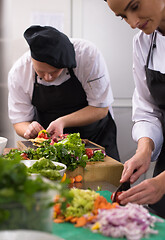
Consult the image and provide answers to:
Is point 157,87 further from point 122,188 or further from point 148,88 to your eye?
point 122,188

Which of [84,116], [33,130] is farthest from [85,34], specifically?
[33,130]

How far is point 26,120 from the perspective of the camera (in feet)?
9.05

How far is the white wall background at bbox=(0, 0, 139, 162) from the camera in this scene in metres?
3.59

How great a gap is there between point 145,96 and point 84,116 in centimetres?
78

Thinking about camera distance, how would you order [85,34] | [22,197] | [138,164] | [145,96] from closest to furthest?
[22,197] < [138,164] < [145,96] < [85,34]

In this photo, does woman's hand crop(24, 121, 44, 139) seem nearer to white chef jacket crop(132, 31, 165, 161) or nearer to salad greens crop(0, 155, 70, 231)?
white chef jacket crop(132, 31, 165, 161)

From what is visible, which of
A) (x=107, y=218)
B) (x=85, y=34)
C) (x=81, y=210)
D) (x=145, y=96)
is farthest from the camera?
(x=85, y=34)

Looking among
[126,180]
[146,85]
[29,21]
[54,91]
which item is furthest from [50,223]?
[29,21]

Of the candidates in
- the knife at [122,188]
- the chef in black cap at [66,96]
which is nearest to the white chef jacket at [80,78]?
the chef in black cap at [66,96]

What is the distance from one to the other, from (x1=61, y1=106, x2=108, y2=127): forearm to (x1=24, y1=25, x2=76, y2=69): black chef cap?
387 millimetres

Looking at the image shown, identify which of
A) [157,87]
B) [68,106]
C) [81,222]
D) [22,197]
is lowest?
[68,106]

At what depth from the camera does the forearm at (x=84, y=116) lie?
2.57 metres

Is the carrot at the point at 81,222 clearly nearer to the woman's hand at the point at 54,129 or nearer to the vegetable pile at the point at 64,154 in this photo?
the vegetable pile at the point at 64,154

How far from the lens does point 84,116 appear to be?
2.61m
